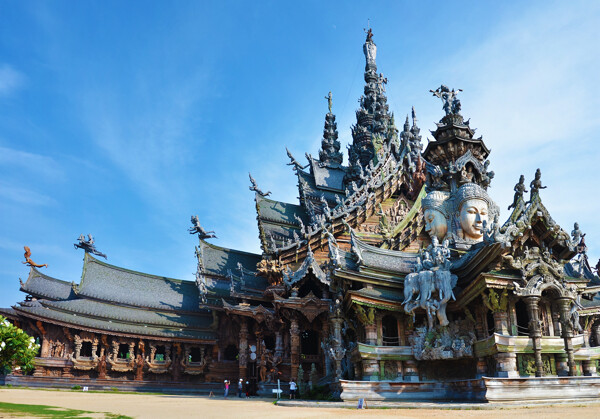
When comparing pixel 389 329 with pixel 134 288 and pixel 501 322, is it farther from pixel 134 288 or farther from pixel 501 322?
pixel 134 288

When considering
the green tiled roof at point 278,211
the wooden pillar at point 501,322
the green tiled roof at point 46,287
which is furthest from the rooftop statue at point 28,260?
the wooden pillar at point 501,322

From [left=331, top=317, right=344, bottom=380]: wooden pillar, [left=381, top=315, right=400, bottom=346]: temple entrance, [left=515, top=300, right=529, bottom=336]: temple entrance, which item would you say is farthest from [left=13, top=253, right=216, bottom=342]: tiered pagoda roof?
[left=515, top=300, right=529, bottom=336]: temple entrance

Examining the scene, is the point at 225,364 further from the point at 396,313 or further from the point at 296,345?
the point at 396,313

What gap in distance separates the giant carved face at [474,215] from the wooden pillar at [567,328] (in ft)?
14.5

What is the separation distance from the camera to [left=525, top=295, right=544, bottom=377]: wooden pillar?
1200cm

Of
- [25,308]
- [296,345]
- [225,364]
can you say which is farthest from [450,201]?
[25,308]

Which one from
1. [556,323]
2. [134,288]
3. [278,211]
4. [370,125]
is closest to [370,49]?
[370,125]

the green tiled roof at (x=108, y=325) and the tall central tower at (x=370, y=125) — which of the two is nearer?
the green tiled roof at (x=108, y=325)

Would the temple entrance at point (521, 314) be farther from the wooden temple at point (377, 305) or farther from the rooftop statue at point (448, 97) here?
the rooftop statue at point (448, 97)

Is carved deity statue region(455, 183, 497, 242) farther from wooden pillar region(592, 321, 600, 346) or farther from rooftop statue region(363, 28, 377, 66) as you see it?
rooftop statue region(363, 28, 377, 66)

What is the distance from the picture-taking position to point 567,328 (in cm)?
1234

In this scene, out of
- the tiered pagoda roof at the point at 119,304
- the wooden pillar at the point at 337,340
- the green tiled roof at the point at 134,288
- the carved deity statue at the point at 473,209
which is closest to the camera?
the carved deity statue at the point at 473,209

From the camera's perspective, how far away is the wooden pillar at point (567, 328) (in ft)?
39.4

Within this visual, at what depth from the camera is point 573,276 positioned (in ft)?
46.1
